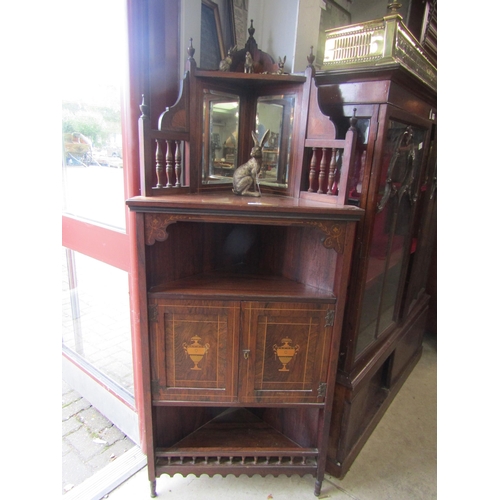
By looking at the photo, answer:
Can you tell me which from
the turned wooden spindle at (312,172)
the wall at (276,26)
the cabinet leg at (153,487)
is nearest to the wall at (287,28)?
the wall at (276,26)

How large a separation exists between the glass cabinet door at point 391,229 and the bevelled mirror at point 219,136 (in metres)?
0.67

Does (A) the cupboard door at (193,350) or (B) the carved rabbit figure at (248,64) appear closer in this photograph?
(A) the cupboard door at (193,350)

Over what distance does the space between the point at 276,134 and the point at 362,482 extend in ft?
5.76

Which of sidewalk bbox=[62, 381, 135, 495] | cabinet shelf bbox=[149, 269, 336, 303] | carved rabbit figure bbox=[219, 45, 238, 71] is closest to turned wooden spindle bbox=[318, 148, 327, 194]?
cabinet shelf bbox=[149, 269, 336, 303]

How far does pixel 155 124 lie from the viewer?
4.74ft

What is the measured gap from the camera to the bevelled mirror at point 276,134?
1515mm

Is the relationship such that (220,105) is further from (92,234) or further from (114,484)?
(114,484)

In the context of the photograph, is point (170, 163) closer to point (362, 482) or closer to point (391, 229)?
point (391, 229)

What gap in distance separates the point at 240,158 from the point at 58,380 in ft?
4.21

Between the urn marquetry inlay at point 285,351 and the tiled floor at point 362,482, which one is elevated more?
the urn marquetry inlay at point 285,351

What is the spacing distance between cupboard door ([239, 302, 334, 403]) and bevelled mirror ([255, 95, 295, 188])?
1.93 feet

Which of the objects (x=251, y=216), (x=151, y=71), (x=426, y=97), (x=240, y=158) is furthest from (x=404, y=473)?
(x=151, y=71)

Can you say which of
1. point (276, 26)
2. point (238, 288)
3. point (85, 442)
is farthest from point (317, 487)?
point (276, 26)

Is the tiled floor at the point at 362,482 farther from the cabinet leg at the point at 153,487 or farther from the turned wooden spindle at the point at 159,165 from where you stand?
the turned wooden spindle at the point at 159,165
